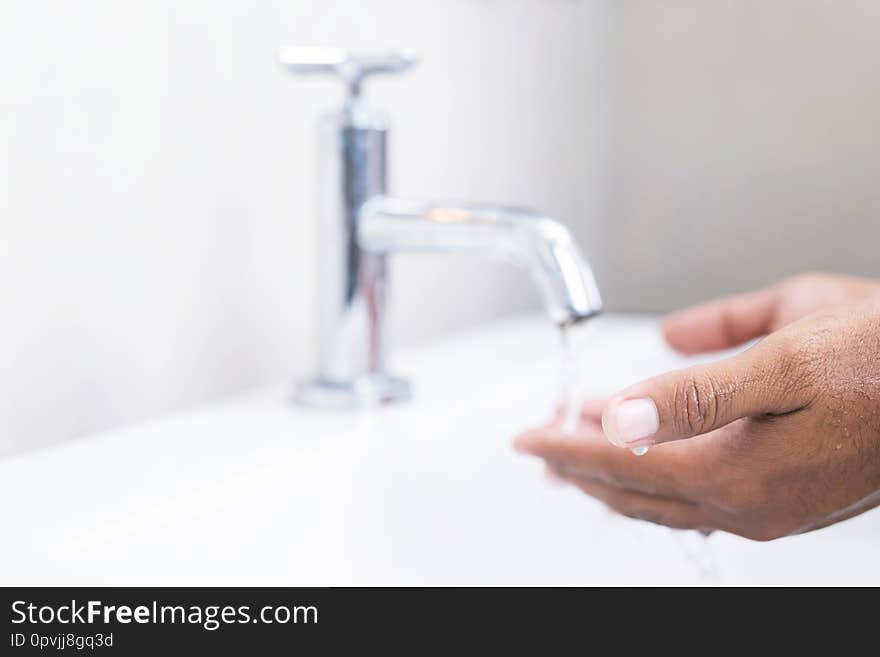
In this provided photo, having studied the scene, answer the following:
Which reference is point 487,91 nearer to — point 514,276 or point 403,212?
point 514,276

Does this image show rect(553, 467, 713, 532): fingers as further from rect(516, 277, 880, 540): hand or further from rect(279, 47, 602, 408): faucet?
rect(279, 47, 602, 408): faucet

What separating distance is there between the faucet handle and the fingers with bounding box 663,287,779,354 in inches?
10.8

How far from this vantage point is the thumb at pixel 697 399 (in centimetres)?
35

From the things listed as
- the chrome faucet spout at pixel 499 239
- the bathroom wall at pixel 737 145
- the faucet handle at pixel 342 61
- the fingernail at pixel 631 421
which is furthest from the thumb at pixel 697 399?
the bathroom wall at pixel 737 145

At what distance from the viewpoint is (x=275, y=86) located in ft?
2.38

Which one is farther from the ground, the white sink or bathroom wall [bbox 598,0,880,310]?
bathroom wall [bbox 598,0,880,310]

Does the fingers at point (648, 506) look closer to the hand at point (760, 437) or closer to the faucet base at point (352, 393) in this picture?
the hand at point (760, 437)

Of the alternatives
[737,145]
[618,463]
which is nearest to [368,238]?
[618,463]

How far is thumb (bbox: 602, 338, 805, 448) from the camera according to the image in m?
0.35

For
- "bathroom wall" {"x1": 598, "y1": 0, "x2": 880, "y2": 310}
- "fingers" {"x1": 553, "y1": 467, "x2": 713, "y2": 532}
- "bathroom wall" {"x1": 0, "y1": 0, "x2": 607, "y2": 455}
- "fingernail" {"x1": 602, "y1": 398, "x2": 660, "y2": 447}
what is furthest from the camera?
"bathroom wall" {"x1": 598, "y1": 0, "x2": 880, "y2": 310}

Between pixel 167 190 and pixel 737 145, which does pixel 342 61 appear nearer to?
pixel 167 190

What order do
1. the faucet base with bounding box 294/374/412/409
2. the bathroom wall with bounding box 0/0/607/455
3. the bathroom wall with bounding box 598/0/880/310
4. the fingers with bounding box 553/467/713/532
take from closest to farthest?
the fingers with bounding box 553/467/713/532 < the bathroom wall with bounding box 0/0/607/455 < the faucet base with bounding box 294/374/412/409 < the bathroom wall with bounding box 598/0/880/310

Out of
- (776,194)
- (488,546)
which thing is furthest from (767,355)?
(776,194)

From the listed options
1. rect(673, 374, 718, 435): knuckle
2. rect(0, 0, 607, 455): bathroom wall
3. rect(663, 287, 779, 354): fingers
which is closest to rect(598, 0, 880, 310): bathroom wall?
rect(0, 0, 607, 455): bathroom wall
